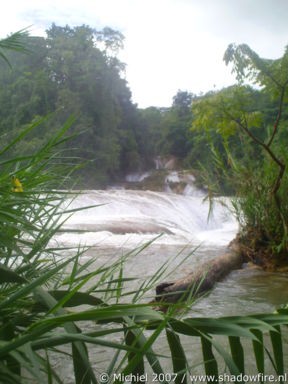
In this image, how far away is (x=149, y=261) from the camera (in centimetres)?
505

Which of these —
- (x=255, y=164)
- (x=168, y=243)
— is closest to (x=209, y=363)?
(x=255, y=164)

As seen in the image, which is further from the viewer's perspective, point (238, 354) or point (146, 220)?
point (146, 220)

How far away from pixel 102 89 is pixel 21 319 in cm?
2438

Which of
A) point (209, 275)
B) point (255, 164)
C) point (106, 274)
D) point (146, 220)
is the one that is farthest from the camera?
point (146, 220)

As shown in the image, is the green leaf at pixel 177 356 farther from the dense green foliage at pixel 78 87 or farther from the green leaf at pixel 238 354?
the dense green foliage at pixel 78 87

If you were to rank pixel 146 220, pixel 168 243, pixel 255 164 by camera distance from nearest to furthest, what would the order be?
1. pixel 255 164
2. pixel 168 243
3. pixel 146 220

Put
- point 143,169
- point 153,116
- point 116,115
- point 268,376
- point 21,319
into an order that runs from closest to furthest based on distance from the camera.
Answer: point 21,319, point 268,376, point 116,115, point 143,169, point 153,116

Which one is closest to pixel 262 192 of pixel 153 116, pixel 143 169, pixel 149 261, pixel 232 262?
pixel 232 262

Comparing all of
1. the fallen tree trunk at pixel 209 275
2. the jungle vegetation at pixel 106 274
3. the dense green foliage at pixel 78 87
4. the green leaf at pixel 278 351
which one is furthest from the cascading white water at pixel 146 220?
the dense green foliage at pixel 78 87

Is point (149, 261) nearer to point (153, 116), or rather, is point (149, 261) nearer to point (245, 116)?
point (245, 116)

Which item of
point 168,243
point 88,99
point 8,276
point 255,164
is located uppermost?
point 88,99

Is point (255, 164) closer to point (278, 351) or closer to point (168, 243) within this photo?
point (168, 243)

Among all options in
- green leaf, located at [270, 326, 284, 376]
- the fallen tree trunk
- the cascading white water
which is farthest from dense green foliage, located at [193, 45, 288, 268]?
green leaf, located at [270, 326, 284, 376]

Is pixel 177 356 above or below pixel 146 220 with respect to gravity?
above
